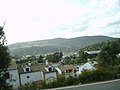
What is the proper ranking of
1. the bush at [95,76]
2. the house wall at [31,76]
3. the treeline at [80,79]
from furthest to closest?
1. the house wall at [31,76]
2. the bush at [95,76]
3. the treeline at [80,79]

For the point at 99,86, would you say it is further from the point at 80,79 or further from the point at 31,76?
the point at 31,76

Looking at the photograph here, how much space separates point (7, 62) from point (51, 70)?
32108mm

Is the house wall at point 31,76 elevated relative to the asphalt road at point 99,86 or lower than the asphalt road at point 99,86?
lower

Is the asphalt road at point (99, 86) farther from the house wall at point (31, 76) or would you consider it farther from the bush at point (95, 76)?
the house wall at point (31, 76)

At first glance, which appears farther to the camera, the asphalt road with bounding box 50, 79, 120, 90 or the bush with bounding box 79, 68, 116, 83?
the bush with bounding box 79, 68, 116, 83

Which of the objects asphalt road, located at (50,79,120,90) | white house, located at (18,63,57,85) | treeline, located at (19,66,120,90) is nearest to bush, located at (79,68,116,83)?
treeline, located at (19,66,120,90)

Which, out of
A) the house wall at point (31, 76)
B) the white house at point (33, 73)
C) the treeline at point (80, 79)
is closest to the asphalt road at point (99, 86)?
the treeline at point (80, 79)

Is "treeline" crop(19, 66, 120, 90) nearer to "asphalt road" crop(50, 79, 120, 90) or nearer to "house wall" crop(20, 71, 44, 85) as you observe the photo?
"asphalt road" crop(50, 79, 120, 90)

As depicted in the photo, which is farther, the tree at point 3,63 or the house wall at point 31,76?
the house wall at point 31,76

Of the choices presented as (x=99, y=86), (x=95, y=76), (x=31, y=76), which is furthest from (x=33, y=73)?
(x=99, y=86)

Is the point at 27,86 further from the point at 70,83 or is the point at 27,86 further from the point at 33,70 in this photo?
the point at 33,70

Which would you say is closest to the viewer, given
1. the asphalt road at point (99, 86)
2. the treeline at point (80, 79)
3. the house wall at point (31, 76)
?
the asphalt road at point (99, 86)

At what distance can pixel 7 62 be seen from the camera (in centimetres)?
709

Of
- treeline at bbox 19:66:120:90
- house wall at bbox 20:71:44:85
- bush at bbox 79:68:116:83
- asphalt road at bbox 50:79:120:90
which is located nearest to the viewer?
asphalt road at bbox 50:79:120:90
